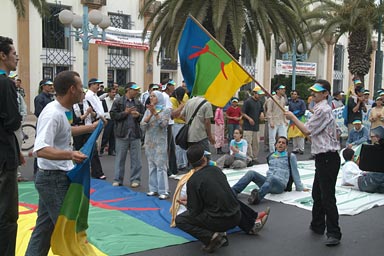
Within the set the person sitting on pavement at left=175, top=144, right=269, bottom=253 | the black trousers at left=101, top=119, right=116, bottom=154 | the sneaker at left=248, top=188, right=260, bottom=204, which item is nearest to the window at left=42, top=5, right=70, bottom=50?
the black trousers at left=101, top=119, right=116, bottom=154

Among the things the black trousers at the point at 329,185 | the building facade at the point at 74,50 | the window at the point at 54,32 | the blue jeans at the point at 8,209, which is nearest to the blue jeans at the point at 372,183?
the black trousers at the point at 329,185

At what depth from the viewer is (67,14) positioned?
1468 cm

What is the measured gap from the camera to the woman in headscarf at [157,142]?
7562 mm

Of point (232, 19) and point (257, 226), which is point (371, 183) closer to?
point (257, 226)

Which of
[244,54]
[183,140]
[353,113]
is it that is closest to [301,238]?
[183,140]

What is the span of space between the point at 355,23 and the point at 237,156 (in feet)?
42.1

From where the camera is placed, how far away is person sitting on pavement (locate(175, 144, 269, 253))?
5043 mm

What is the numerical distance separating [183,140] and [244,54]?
23.5m

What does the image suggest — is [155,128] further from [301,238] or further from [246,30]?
[246,30]

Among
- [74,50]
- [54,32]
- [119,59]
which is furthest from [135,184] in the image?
[119,59]

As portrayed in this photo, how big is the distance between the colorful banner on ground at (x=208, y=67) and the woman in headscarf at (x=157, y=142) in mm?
1433

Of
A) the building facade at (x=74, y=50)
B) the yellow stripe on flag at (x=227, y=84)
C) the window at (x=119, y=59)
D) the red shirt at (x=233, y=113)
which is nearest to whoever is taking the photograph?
the yellow stripe on flag at (x=227, y=84)

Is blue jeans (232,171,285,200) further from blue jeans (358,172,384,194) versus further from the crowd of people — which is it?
blue jeans (358,172,384,194)

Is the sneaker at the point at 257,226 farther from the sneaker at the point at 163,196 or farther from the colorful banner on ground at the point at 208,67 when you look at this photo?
the sneaker at the point at 163,196
